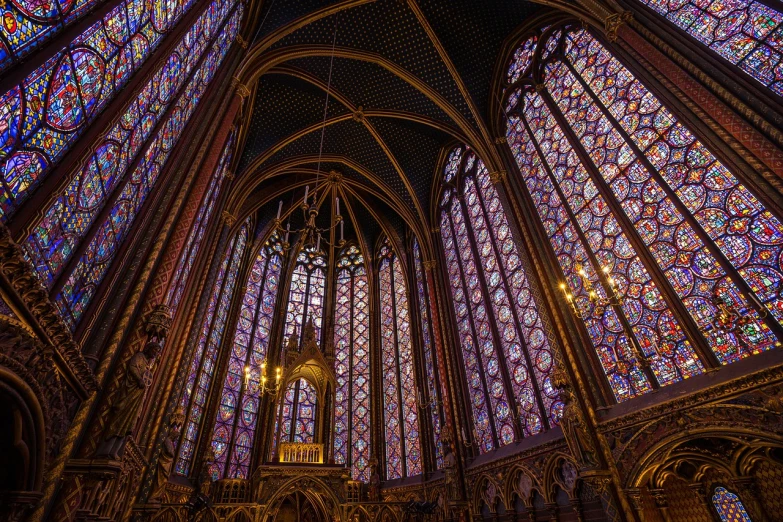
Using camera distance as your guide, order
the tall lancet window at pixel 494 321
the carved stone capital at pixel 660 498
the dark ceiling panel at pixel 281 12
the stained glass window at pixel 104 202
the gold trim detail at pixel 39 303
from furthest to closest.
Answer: the dark ceiling panel at pixel 281 12 < the tall lancet window at pixel 494 321 < the carved stone capital at pixel 660 498 < the stained glass window at pixel 104 202 < the gold trim detail at pixel 39 303

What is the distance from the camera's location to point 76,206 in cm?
495

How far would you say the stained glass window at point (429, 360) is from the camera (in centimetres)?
1331

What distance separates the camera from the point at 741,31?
6.94 m

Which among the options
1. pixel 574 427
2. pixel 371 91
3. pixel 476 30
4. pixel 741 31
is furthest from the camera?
pixel 371 91

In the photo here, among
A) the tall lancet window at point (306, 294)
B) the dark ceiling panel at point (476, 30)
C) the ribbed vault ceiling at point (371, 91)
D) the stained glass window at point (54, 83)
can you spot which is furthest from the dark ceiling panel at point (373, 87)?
the stained glass window at point (54, 83)

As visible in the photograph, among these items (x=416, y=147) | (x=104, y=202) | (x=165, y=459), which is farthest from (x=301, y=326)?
(x=104, y=202)

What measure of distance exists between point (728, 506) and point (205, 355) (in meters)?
13.4

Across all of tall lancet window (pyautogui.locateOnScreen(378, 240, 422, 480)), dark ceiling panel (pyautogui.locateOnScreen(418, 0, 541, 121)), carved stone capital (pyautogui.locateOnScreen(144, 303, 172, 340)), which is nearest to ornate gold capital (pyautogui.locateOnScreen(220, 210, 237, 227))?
tall lancet window (pyautogui.locateOnScreen(378, 240, 422, 480))

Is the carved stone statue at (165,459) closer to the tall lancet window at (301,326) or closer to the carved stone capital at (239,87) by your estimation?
the tall lancet window at (301,326)

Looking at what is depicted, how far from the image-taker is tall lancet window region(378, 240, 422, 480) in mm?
14188

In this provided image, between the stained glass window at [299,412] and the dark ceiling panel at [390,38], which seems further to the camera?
the stained glass window at [299,412]

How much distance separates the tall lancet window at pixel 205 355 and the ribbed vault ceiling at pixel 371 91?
8.02 ft

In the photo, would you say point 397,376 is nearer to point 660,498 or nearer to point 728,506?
point 660,498

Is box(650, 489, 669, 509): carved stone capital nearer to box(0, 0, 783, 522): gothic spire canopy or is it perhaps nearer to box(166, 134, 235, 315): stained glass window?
box(0, 0, 783, 522): gothic spire canopy
